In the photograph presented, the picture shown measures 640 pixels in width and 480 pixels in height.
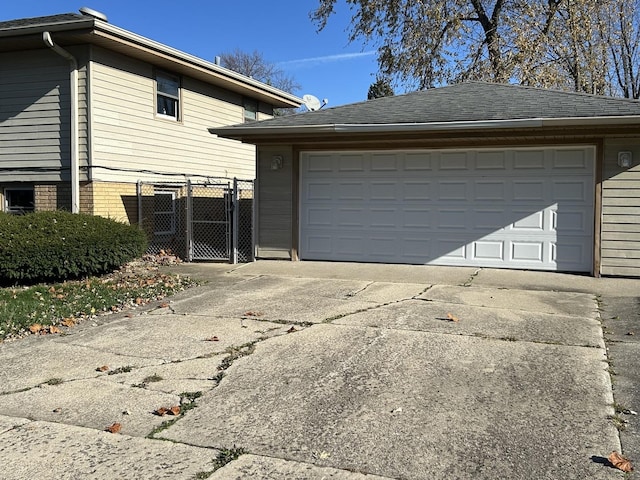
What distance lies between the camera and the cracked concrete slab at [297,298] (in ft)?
23.2

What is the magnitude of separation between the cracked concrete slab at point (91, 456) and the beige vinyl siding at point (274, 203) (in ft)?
26.8

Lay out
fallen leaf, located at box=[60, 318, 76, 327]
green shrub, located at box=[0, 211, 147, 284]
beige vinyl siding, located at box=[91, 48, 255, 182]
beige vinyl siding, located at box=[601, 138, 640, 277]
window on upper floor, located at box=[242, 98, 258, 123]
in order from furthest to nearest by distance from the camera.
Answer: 1. window on upper floor, located at box=[242, 98, 258, 123]
2. beige vinyl siding, located at box=[91, 48, 255, 182]
3. beige vinyl siding, located at box=[601, 138, 640, 277]
4. green shrub, located at box=[0, 211, 147, 284]
5. fallen leaf, located at box=[60, 318, 76, 327]

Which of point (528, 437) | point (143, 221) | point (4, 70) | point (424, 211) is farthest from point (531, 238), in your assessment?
point (4, 70)

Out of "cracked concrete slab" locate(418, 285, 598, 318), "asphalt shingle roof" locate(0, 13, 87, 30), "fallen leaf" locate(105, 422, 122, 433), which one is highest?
"asphalt shingle roof" locate(0, 13, 87, 30)

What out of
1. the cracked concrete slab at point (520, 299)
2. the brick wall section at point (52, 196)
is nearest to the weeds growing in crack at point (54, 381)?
the cracked concrete slab at point (520, 299)

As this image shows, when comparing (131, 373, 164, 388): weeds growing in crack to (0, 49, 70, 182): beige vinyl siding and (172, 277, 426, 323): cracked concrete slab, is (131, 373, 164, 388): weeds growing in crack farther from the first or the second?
(0, 49, 70, 182): beige vinyl siding

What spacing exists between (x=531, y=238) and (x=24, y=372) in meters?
8.46

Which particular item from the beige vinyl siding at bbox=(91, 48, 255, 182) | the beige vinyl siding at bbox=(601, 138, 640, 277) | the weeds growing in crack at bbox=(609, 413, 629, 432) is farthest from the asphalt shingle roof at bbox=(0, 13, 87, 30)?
the weeds growing in crack at bbox=(609, 413, 629, 432)

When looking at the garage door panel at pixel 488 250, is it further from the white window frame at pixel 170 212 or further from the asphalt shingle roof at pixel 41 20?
the asphalt shingle roof at pixel 41 20

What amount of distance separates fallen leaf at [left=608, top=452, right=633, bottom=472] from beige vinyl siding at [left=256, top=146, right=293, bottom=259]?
8859 millimetres

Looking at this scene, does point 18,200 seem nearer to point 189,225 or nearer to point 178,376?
point 189,225

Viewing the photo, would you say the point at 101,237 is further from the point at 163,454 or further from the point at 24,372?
the point at 163,454

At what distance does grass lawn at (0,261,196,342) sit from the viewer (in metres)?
6.61

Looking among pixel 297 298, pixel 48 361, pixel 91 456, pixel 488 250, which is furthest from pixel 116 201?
pixel 91 456
